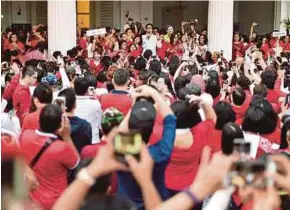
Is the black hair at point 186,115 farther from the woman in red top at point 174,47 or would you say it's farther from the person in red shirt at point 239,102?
the woman in red top at point 174,47

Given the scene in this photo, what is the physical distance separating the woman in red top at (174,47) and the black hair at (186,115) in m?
10.7

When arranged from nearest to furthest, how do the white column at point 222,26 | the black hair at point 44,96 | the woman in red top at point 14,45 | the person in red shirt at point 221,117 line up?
the person in red shirt at point 221,117 < the black hair at point 44,96 < the woman in red top at point 14,45 < the white column at point 222,26

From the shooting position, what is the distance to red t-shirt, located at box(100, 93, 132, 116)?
5883 mm

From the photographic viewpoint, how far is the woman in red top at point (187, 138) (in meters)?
4.47

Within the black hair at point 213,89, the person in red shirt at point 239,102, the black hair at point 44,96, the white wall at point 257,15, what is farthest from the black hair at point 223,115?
the white wall at point 257,15

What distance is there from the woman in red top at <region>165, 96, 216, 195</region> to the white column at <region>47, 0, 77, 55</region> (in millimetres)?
11023

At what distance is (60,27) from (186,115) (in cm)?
1141

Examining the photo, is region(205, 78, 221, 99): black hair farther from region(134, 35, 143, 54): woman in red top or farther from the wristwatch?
region(134, 35, 143, 54): woman in red top

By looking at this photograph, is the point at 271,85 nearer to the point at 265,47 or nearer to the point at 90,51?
the point at 90,51

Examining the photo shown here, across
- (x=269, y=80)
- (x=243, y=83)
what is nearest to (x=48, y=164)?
(x=243, y=83)

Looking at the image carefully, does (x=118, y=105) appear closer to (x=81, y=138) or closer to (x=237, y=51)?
(x=81, y=138)

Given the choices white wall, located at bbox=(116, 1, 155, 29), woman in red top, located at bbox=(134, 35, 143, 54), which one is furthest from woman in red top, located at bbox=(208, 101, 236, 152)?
white wall, located at bbox=(116, 1, 155, 29)

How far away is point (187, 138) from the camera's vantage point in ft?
14.7


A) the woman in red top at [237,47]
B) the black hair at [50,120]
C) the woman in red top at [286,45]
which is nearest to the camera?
the black hair at [50,120]
